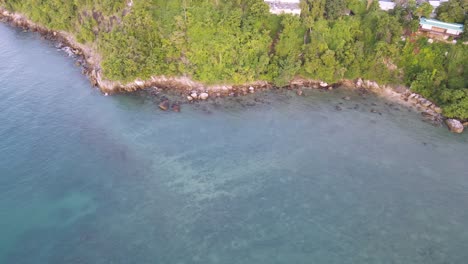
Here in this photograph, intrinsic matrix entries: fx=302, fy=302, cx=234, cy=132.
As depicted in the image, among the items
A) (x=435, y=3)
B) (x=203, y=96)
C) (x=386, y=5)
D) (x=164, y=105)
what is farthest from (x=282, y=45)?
(x=435, y=3)

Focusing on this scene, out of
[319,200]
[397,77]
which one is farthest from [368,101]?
[319,200]

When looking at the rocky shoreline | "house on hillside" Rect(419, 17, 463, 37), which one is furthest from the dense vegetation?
"house on hillside" Rect(419, 17, 463, 37)

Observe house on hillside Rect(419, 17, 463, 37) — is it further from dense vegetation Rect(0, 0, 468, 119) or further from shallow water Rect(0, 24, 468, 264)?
shallow water Rect(0, 24, 468, 264)

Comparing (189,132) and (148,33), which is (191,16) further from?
(189,132)

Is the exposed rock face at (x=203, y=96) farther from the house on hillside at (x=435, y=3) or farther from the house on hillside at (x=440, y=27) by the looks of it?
the house on hillside at (x=435, y=3)

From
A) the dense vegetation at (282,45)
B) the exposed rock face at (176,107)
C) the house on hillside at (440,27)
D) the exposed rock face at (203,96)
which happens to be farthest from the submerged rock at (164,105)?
the house on hillside at (440,27)
